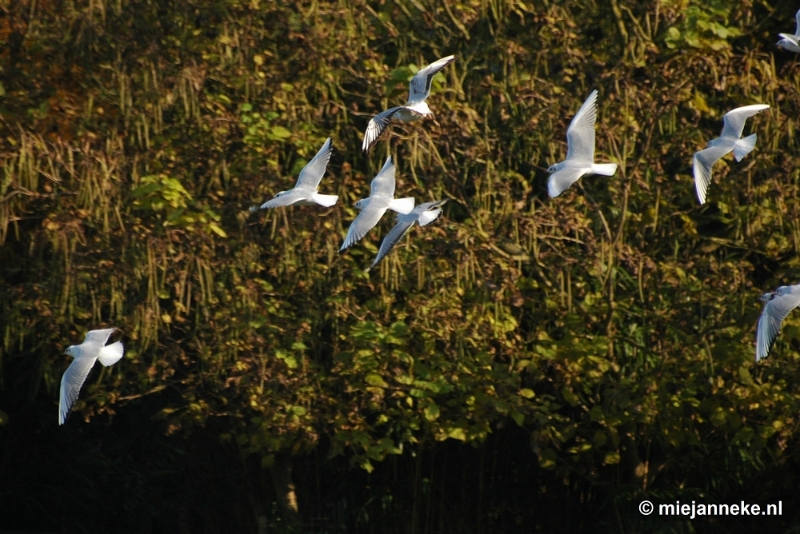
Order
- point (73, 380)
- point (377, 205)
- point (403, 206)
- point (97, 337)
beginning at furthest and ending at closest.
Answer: point (73, 380)
point (97, 337)
point (377, 205)
point (403, 206)

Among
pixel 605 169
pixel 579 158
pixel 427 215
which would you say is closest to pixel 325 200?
pixel 427 215

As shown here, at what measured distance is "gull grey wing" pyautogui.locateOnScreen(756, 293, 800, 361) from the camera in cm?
625

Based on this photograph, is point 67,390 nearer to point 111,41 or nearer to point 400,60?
point 111,41

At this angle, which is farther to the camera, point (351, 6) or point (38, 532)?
point (38, 532)

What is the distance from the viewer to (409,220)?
21.6 ft

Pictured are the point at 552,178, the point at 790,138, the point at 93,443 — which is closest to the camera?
the point at 552,178

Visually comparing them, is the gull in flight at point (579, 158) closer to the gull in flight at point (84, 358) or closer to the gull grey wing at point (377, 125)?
the gull grey wing at point (377, 125)

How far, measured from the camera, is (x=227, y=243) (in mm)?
7418

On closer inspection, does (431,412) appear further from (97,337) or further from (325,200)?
(97,337)

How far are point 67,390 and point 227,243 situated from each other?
1339 millimetres

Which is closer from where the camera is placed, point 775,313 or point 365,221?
point 775,313

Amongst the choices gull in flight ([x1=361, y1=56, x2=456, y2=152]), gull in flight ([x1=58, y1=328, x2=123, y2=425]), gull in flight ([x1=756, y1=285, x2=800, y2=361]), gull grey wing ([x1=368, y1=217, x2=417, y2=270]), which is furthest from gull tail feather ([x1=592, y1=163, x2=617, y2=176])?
gull in flight ([x1=58, y1=328, x2=123, y2=425])

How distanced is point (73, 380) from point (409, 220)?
84.6 inches

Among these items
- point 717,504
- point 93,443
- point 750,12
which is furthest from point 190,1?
point 717,504
